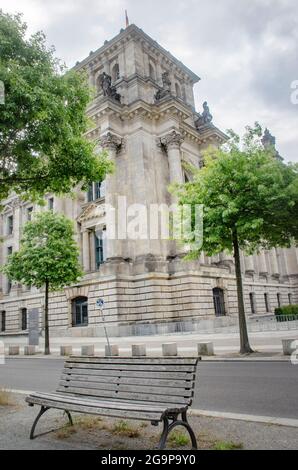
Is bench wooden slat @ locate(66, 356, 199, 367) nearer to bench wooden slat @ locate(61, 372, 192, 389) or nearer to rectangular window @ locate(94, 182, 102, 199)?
bench wooden slat @ locate(61, 372, 192, 389)

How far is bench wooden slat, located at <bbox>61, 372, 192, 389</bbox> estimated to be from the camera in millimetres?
4516

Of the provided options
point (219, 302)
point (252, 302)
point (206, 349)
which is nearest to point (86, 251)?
point (219, 302)

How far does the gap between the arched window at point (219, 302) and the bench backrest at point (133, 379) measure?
27.6 metres

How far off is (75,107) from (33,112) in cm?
207

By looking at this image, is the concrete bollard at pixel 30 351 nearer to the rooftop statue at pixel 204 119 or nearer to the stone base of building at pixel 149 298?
the stone base of building at pixel 149 298

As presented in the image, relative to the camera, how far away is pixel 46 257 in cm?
2295

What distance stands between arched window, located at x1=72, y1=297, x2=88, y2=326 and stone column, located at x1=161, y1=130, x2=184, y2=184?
13065 millimetres

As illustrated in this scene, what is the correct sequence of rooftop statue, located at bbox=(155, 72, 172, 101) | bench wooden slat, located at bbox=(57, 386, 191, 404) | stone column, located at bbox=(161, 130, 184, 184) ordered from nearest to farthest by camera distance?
bench wooden slat, located at bbox=(57, 386, 191, 404) → stone column, located at bbox=(161, 130, 184, 184) → rooftop statue, located at bbox=(155, 72, 172, 101)

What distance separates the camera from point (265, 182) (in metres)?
15.1

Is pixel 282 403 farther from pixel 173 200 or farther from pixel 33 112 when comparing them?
pixel 173 200

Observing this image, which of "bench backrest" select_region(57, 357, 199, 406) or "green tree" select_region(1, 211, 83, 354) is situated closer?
"bench backrest" select_region(57, 357, 199, 406)

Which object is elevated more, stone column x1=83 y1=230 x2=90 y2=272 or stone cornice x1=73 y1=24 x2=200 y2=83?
stone cornice x1=73 y1=24 x2=200 y2=83

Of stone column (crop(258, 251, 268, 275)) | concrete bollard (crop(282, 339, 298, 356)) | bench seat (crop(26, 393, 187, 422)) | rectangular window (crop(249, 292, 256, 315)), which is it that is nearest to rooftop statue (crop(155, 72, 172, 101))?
stone column (crop(258, 251, 268, 275))

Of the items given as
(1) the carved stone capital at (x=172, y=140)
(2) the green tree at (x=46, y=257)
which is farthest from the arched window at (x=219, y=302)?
(1) the carved stone capital at (x=172, y=140)
